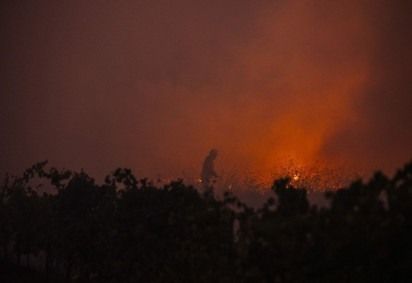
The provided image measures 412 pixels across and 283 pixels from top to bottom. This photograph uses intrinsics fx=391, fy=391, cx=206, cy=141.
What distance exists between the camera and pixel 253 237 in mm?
10516

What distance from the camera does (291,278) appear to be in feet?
29.2

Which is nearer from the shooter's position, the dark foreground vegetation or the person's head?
the dark foreground vegetation

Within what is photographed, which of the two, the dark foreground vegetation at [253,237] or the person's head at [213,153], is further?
the person's head at [213,153]

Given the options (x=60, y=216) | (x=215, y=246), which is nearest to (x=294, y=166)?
(x=60, y=216)

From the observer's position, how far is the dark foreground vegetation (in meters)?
8.41

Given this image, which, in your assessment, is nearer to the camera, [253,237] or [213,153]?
[253,237]

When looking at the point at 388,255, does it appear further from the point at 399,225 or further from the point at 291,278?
the point at 291,278

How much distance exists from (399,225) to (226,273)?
478cm

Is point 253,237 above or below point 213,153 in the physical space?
below

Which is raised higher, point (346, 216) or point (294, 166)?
point (294, 166)

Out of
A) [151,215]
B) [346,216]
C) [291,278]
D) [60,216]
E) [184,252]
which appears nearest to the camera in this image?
[346,216]

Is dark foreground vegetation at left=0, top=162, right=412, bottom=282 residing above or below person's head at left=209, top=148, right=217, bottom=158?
below

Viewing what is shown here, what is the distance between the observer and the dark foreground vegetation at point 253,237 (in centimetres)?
841

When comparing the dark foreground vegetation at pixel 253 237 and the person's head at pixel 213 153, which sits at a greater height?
the person's head at pixel 213 153
